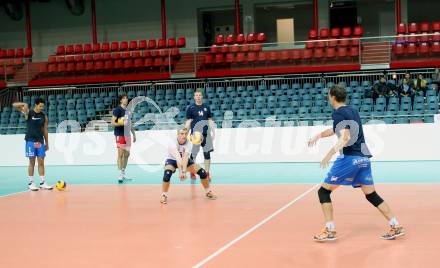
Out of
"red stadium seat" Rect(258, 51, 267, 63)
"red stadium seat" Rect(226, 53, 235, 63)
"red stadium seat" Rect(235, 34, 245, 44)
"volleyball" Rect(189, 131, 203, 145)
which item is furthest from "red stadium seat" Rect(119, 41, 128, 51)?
"volleyball" Rect(189, 131, 203, 145)

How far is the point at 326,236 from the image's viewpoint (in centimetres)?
697

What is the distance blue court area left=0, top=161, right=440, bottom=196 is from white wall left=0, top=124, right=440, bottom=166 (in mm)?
573

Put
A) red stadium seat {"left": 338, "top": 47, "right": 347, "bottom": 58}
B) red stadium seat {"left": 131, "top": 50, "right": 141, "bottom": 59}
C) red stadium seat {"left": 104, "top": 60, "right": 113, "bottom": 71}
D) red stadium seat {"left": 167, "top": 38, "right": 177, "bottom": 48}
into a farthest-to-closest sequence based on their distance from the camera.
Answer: red stadium seat {"left": 167, "top": 38, "right": 177, "bottom": 48} < red stadium seat {"left": 131, "top": 50, "right": 141, "bottom": 59} < red stadium seat {"left": 104, "top": 60, "right": 113, "bottom": 71} < red stadium seat {"left": 338, "top": 47, "right": 347, "bottom": 58}

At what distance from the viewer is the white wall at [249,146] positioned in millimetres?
18219

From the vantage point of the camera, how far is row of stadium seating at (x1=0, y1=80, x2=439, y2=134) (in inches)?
791

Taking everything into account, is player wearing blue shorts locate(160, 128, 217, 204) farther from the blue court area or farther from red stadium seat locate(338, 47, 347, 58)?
red stadium seat locate(338, 47, 347, 58)

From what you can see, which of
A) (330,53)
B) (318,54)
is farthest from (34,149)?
(330,53)

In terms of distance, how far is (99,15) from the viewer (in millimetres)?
33250

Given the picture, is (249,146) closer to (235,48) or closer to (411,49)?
(235,48)

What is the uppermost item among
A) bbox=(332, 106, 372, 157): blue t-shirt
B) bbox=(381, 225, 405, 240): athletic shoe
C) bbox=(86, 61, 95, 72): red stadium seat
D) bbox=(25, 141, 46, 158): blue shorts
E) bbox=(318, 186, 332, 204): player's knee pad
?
bbox=(86, 61, 95, 72): red stadium seat

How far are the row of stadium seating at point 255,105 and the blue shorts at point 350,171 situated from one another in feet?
39.3

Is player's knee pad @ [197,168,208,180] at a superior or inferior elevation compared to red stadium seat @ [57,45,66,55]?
inferior

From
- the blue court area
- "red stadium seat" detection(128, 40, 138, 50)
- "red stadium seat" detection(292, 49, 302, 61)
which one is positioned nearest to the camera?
the blue court area

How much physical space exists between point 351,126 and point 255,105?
51.1 feet
